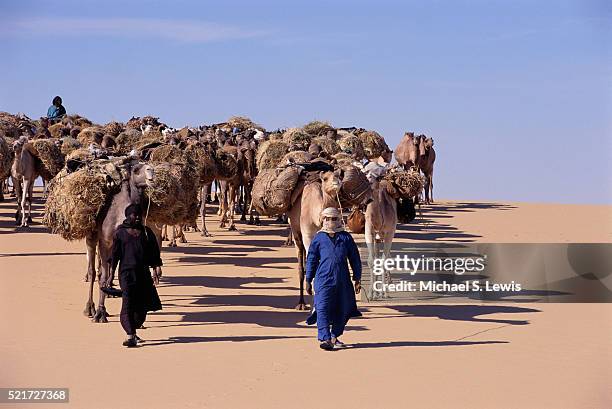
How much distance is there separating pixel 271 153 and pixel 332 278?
14.5 metres

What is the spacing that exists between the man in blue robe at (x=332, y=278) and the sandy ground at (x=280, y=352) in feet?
1.28

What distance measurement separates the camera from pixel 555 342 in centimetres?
1448

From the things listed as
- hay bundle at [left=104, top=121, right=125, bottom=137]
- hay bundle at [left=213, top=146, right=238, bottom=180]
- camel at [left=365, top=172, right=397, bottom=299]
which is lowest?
camel at [left=365, top=172, right=397, bottom=299]

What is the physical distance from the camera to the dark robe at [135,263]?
13.5 metres

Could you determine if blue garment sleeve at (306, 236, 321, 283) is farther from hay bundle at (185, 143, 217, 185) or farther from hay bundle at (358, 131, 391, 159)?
hay bundle at (358, 131, 391, 159)

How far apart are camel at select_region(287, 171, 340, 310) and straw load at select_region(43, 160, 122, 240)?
2958 mm

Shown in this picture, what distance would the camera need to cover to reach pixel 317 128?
112ft

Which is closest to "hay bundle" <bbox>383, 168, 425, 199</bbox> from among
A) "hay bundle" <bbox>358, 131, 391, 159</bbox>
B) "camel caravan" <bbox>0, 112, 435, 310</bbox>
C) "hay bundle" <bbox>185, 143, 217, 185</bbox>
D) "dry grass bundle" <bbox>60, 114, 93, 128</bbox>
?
"camel caravan" <bbox>0, 112, 435, 310</bbox>


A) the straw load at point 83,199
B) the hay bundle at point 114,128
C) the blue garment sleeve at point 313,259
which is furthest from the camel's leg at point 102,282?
the hay bundle at point 114,128

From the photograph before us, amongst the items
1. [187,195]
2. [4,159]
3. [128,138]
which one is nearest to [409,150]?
[128,138]

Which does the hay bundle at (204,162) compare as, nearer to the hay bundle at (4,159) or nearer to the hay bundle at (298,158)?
the hay bundle at (4,159)

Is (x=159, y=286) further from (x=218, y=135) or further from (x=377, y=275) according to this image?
(x=218, y=135)

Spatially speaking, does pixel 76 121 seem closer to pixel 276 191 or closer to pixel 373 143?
pixel 373 143

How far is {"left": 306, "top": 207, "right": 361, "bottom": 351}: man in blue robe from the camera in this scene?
1337cm
